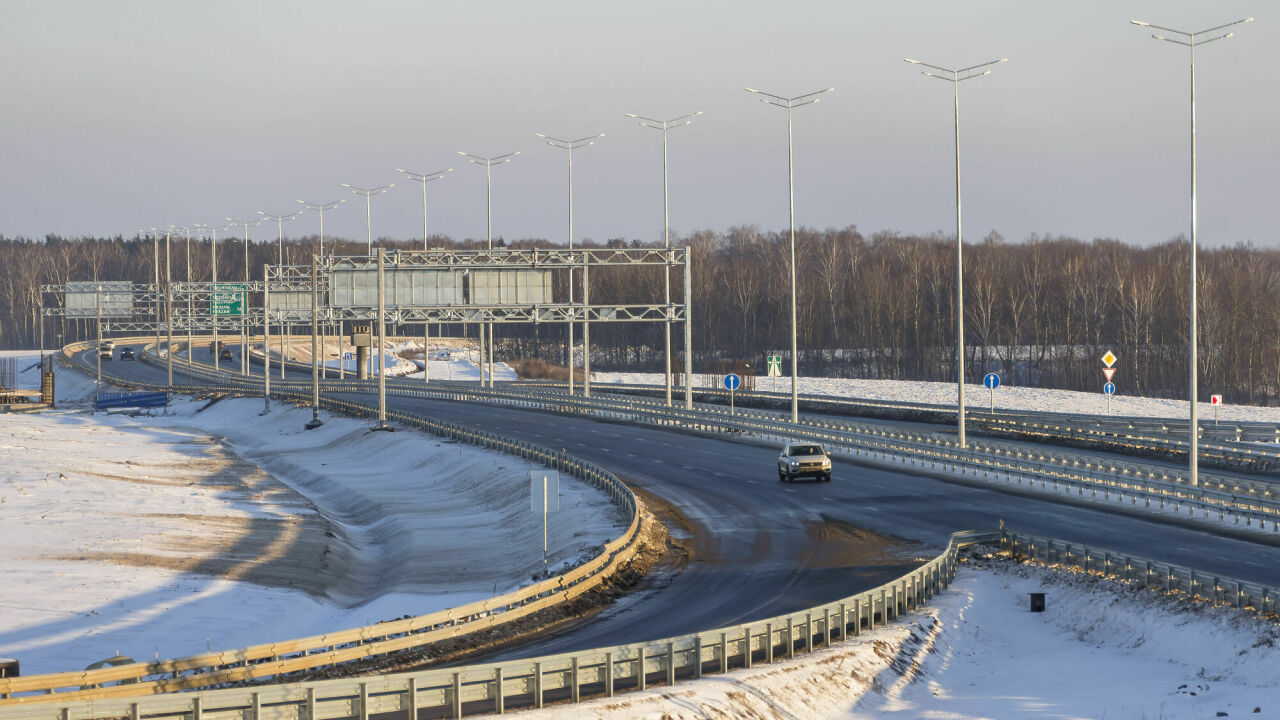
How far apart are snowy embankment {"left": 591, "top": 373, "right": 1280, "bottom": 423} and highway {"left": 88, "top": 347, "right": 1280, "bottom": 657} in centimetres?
3249

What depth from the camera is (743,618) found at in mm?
25766

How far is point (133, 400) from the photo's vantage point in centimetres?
10162

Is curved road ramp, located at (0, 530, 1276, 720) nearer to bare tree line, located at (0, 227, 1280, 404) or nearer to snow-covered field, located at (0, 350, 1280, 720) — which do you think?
snow-covered field, located at (0, 350, 1280, 720)

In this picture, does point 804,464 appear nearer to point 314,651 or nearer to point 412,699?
point 314,651

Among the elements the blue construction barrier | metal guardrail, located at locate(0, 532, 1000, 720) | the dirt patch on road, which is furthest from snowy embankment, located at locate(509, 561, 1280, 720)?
the blue construction barrier

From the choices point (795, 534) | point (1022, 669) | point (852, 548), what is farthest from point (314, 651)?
point (795, 534)

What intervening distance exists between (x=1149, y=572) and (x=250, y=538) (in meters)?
27.3

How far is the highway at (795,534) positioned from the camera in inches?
1063

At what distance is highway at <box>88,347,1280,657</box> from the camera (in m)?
27.0

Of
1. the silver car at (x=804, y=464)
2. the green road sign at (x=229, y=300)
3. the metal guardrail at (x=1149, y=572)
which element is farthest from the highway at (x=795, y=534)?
the green road sign at (x=229, y=300)

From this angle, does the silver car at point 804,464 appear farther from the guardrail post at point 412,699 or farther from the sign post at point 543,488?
the guardrail post at point 412,699

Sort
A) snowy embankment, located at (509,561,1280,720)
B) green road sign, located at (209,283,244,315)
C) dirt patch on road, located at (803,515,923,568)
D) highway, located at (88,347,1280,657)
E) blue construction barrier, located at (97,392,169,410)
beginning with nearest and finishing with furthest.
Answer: snowy embankment, located at (509,561,1280,720) < highway, located at (88,347,1280,657) < dirt patch on road, located at (803,515,923,568) < blue construction barrier, located at (97,392,169,410) < green road sign, located at (209,283,244,315)

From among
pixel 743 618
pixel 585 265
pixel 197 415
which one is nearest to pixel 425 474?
pixel 585 265

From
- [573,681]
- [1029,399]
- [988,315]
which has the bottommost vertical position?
[573,681]
